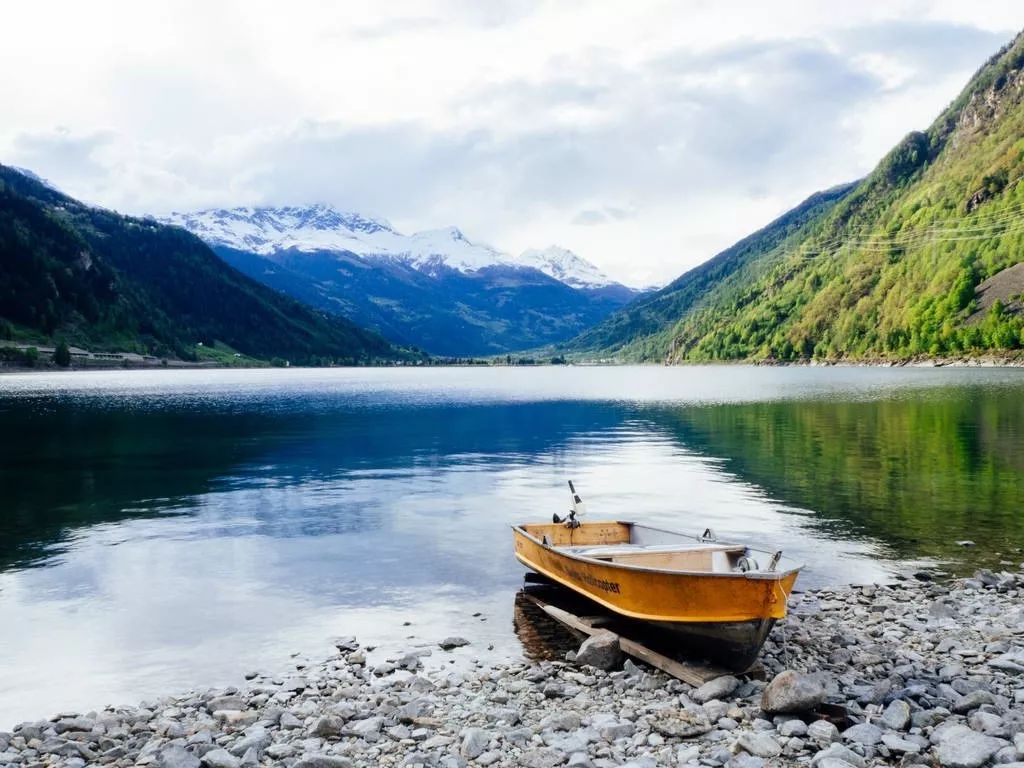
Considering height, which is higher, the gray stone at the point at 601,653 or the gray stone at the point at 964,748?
the gray stone at the point at 964,748

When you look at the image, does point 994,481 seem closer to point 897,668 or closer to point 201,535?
point 897,668

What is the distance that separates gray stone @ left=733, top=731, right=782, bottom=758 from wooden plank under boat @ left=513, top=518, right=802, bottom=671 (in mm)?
3969

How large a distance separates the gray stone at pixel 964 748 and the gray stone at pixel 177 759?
536 inches

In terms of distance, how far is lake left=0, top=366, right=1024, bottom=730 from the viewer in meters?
24.7

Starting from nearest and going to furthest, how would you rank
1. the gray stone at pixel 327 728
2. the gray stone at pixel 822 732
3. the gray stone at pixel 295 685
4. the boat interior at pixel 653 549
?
the gray stone at pixel 822 732 → the gray stone at pixel 327 728 → the gray stone at pixel 295 685 → the boat interior at pixel 653 549

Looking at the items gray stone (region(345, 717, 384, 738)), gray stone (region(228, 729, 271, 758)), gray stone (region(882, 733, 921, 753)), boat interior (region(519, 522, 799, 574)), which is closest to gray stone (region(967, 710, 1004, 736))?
gray stone (region(882, 733, 921, 753))

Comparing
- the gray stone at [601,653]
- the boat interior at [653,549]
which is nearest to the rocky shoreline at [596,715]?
the gray stone at [601,653]

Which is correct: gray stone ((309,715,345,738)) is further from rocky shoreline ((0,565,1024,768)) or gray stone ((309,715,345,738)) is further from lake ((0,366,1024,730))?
lake ((0,366,1024,730))

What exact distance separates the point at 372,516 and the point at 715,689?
28132 mm

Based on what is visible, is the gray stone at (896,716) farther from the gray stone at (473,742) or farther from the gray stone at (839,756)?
the gray stone at (473,742)

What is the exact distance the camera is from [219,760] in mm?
15414

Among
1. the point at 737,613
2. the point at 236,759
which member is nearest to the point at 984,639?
the point at 737,613

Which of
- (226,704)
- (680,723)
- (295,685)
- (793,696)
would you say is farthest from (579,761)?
(226,704)

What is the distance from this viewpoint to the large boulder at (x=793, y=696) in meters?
16.8
